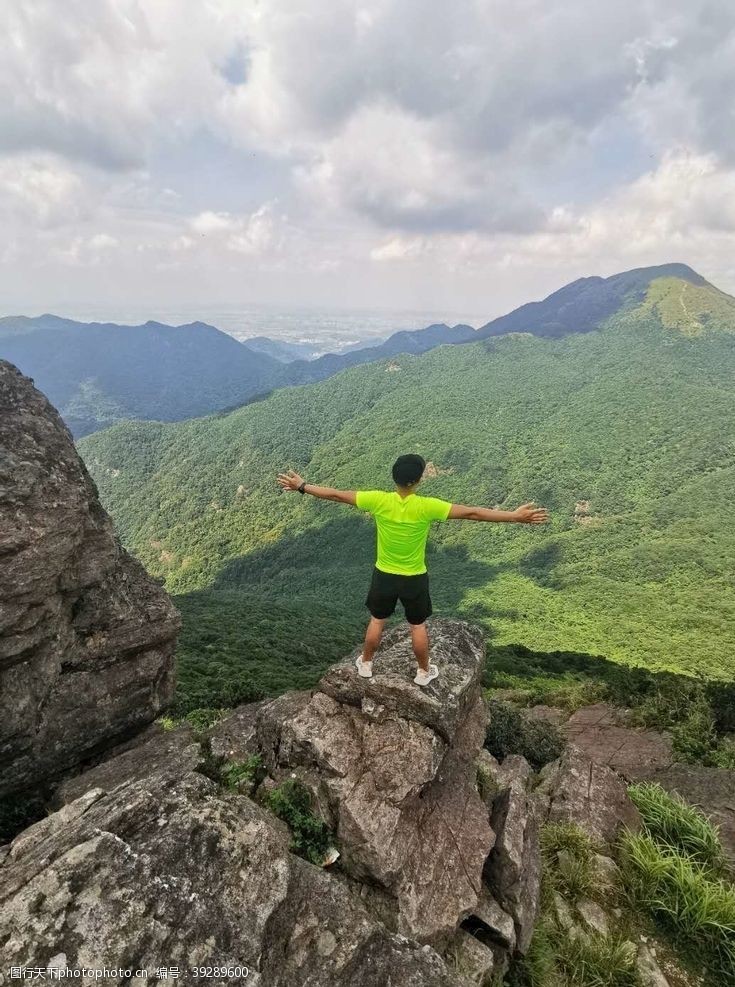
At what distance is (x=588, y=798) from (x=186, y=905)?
8536mm

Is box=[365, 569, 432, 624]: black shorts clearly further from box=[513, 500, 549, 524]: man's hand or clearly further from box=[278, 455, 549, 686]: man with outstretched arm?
box=[513, 500, 549, 524]: man's hand

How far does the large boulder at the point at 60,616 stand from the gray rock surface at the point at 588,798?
31.2 feet

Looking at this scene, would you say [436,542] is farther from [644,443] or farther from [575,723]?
[575,723]

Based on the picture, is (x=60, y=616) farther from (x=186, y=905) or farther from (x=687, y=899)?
(x=687, y=899)

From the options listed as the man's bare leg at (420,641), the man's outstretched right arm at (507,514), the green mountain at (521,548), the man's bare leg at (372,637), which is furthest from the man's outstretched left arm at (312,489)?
the green mountain at (521,548)

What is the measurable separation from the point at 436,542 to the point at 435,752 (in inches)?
5716

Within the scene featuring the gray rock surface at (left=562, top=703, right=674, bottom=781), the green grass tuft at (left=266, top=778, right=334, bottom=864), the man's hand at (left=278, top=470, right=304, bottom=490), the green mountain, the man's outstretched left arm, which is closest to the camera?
the green grass tuft at (left=266, top=778, right=334, bottom=864)

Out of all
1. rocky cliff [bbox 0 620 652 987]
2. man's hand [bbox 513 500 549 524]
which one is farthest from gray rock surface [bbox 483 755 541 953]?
man's hand [bbox 513 500 549 524]

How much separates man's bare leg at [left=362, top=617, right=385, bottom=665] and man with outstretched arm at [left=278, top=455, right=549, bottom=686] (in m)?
0.02

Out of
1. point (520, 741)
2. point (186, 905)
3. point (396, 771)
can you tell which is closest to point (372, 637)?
point (396, 771)

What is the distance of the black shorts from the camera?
8.53m

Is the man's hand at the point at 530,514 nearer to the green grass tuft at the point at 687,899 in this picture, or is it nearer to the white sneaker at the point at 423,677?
the white sneaker at the point at 423,677

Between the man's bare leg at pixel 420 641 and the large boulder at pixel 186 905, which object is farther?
the man's bare leg at pixel 420 641

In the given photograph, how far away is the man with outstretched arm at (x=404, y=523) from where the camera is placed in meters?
7.93
